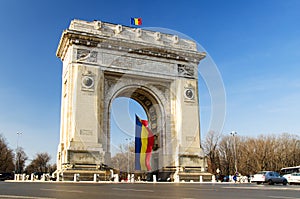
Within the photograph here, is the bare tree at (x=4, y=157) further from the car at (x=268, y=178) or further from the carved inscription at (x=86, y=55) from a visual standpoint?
the car at (x=268, y=178)

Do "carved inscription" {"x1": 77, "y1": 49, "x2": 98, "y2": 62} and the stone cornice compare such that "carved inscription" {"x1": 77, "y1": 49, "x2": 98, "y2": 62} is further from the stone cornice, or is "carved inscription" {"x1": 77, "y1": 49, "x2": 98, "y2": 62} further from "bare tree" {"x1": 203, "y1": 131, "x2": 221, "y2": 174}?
"bare tree" {"x1": 203, "y1": 131, "x2": 221, "y2": 174}

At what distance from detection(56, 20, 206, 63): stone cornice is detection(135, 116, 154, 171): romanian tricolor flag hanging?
286 inches

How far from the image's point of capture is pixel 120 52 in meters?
30.7

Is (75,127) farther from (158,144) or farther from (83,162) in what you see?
(158,144)

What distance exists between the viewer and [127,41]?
30.5m

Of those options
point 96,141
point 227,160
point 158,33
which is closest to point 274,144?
point 227,160

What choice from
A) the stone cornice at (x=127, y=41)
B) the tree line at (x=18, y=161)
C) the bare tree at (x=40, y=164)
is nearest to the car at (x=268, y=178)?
the stone cornice at (x=127, y=41)

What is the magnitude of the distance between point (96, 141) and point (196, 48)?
15.3 metres

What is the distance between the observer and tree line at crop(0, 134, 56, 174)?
211 feet

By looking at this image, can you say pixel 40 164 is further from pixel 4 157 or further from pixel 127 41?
pixel 127 41

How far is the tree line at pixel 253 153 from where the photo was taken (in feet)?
182

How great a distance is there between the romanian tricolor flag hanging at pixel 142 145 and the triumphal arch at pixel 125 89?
0.95 metres

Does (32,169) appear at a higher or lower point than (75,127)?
lower

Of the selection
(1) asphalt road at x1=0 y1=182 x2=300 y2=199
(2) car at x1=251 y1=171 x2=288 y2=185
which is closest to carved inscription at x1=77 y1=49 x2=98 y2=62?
(2) car at x1=251 y1=171 x2=288 y2=185
